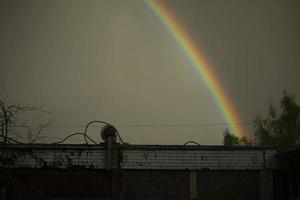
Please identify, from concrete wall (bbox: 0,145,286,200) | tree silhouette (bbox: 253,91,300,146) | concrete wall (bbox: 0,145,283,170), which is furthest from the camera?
tree silhouette (bbox: 253,91,300,146)

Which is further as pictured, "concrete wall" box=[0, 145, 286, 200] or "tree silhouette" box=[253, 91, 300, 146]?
"tree silhouette" box=[253, 91, 300, 146]

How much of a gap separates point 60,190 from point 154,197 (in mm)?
3313

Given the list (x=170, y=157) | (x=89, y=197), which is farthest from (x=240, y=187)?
(x=89, y=197)

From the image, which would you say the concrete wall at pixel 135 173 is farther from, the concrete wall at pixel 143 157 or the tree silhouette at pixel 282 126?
the tree silhouette at pixel 282 126

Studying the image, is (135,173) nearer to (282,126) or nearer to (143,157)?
(143,157)

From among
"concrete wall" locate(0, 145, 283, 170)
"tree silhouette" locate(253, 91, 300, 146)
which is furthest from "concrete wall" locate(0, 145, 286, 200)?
"tree silhouette" locate(253, 91, 300, 146)

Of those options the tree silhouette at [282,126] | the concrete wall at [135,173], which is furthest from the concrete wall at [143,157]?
the tree silhouette at [282,126]

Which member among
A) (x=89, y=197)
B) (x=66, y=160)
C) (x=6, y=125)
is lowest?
(x=89, y=197)

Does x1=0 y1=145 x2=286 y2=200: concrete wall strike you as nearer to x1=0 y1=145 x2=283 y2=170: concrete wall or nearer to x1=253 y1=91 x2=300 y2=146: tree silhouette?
x1=0 y1=145 x2=283 y2=170: concrete wall

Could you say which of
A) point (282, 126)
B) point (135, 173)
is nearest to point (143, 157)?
point (135, 173)

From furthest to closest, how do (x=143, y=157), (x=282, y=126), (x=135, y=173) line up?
(x=282, y=126) → (x=143, y=157) → (x=135, y=173)

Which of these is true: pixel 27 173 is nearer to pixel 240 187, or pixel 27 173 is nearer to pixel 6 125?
pixel 6 125

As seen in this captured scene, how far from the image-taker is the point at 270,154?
18.7 m

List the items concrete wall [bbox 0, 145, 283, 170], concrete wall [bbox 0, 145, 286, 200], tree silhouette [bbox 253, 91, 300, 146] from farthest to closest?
1. tree silhouette [bbox 253, 91, 300, 146]
2. concrete wall [bbox 0, 145, 283, 170]
3. concrete wall [bbox 0, 145, 286, 200]
